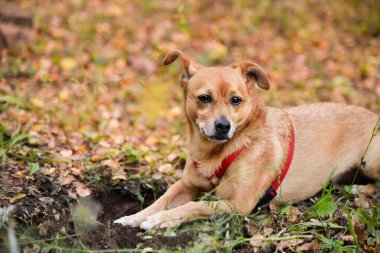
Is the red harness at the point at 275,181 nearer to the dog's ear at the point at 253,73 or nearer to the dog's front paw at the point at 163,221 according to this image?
the dog's front paw at the point at 163,221

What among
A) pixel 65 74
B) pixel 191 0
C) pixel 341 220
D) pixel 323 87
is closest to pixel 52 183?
pixel 341 220

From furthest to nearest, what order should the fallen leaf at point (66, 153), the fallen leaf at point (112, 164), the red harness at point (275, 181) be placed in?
the fallen leaf at point (66, 153) < the fallen leaf at point (112, 164) < the red harness at point (275, 181)

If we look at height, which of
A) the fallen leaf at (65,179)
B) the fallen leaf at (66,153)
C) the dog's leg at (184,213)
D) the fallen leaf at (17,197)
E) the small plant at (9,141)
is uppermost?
the small plant at (9,141)

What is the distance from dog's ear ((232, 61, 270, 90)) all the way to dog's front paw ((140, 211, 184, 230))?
170cm

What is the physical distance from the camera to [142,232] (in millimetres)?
4109

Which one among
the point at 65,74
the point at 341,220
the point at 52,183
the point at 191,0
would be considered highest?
the point at 191,0

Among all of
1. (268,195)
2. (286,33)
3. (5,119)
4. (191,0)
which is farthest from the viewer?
(191,0)

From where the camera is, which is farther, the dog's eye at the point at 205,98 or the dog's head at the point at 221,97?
the dog's eye at the point at 205,98

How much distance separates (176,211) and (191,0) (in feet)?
26.9

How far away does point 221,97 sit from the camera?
447 centimetres

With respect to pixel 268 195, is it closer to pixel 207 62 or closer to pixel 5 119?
pixel 5 119

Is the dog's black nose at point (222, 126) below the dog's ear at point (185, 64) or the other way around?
below

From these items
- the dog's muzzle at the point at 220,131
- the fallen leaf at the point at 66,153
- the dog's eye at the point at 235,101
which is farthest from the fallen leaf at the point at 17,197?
the dog's eye at the point at 235,101

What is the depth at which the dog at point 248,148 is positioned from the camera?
14.2 feet
